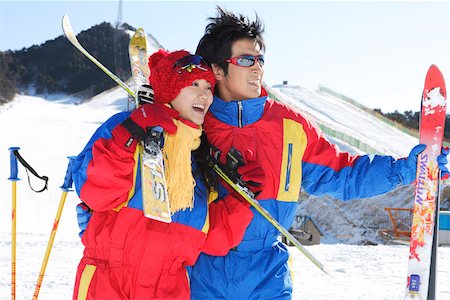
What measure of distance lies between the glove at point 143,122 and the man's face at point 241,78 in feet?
1.51

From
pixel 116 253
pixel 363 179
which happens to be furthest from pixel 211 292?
pixel 363 179

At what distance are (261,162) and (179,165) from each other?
45 centimetres

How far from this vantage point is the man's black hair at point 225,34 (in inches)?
101

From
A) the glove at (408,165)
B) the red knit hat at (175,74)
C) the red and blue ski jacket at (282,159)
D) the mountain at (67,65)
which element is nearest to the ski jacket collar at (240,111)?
the red and blue ski jacket at (282,159)

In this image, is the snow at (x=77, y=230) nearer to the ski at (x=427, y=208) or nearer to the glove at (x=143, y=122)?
the ski at (x=427, y=208)

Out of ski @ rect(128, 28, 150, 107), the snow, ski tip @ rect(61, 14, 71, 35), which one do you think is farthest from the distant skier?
ski tip @ rect(61, 14, 71, 35)

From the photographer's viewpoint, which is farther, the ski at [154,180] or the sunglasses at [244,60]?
the sunglasses at [244,60]

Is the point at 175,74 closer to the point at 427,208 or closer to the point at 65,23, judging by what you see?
the point at 65,23

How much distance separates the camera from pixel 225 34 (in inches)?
101

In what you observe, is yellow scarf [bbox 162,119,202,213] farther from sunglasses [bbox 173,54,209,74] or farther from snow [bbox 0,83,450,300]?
snow [bbox 0,83,450,300]

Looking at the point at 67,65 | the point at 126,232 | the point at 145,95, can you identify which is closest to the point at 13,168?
the point at 145,95

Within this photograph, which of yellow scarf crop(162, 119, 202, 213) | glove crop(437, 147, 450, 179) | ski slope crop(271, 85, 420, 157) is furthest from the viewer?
ski slope crop(271, 85, 420, 157)

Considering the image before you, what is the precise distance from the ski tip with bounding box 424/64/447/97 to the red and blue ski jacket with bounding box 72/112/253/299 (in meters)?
1.42

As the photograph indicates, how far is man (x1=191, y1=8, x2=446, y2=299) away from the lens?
2.38 metres
